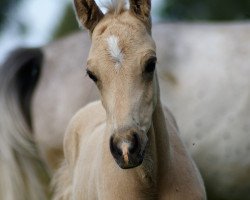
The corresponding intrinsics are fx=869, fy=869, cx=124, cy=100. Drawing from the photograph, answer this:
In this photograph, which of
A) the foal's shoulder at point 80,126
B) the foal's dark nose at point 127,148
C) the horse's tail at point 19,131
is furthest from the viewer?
the horse's tail at point 19,131

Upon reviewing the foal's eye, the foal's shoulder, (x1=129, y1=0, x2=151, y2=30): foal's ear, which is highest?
(x1=129, y1=0, x2=151, y2=30): foal's ear

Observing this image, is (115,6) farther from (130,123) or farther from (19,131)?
(19,131)

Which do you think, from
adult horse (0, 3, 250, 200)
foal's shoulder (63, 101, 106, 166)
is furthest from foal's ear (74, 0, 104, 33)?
adult horse (0, 3, 250, 200)

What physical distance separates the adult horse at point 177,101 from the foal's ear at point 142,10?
7.04ft

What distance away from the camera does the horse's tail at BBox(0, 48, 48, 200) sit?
20.0 ft

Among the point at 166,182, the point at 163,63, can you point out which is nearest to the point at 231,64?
the point at 163,63

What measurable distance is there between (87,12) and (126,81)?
0.53m

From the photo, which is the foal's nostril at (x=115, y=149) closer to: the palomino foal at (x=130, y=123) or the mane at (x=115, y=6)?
the palomino foal at (x=130, y=123)

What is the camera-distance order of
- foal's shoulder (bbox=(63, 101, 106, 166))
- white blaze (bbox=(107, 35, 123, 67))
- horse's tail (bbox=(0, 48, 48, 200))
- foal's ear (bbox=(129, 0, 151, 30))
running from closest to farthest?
white blaze (bbox=(107, 35, 123, 67))
foal's ear (bbox=(129, 0, 151, 30))
foal's shoulder (bbox=(63, 101, 106, 166))
horse's tail (bbox=(0, 48, 48, 200))

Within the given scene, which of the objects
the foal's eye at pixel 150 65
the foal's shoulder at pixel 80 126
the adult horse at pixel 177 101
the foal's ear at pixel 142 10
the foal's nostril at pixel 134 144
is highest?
the foal's ear at pixel 142 10

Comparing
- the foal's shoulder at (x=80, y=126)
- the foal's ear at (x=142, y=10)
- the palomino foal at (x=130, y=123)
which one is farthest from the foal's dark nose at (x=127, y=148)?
the foal's shoulder at (x=80, y=126)

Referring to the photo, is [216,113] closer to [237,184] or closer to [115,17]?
[237,184]

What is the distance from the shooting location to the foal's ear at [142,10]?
4.06 meters

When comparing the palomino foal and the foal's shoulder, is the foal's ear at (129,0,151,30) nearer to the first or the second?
the palomino foal
